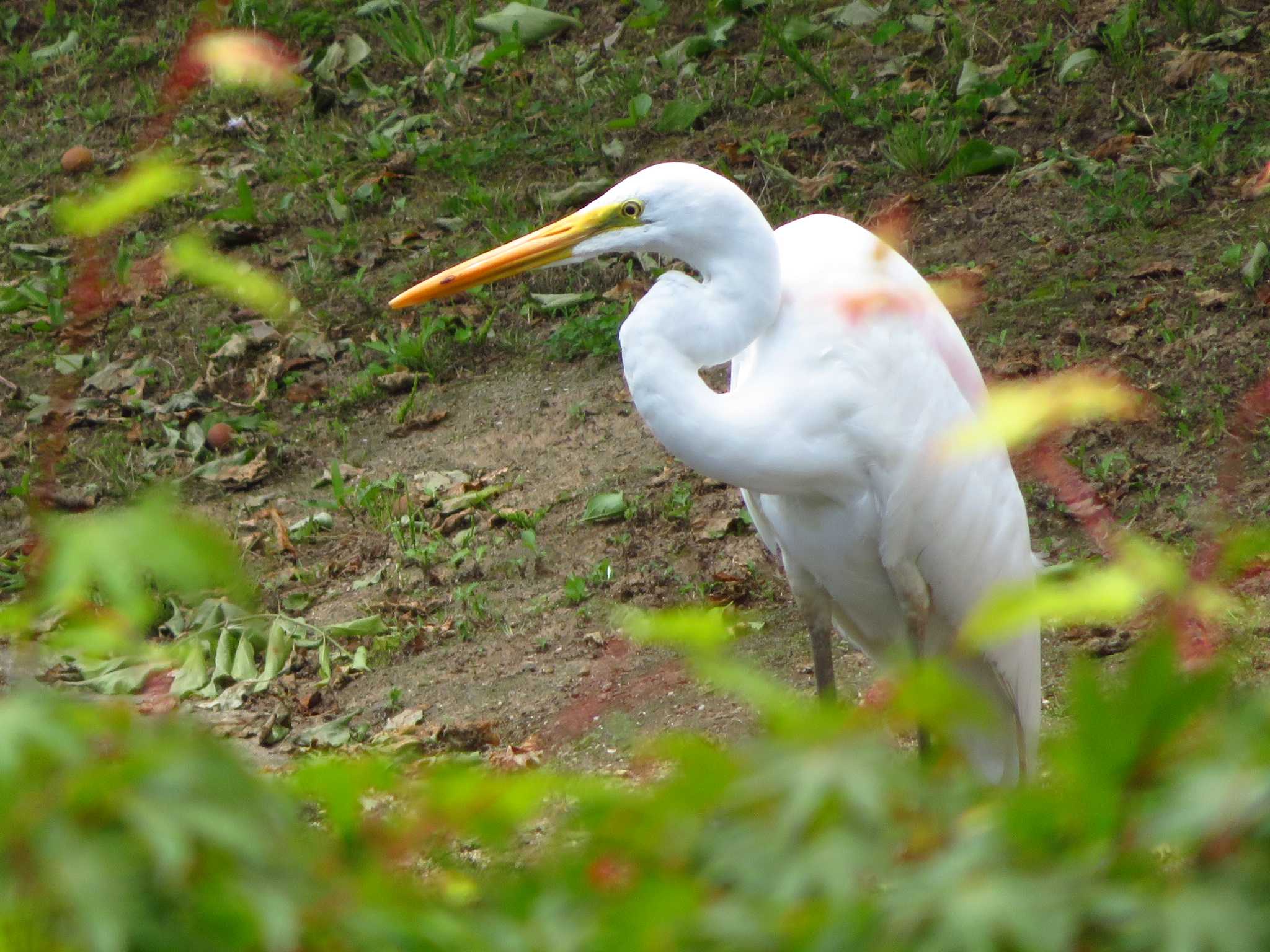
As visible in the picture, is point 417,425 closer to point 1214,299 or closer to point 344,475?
point 344,475

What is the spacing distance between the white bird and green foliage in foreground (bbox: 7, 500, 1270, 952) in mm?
1812

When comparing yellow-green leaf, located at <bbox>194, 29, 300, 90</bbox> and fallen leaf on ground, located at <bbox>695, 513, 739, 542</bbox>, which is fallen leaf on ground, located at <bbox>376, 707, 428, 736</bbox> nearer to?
fallen leaf on ground, located at <bbox>695, 513, 739, 542</bbox>

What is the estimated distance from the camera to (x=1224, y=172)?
5.17 metres

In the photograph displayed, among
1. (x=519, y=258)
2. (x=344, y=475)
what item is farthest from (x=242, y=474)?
(x=519, y=258)

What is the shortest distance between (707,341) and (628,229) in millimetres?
289

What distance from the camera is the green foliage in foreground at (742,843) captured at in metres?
0.67

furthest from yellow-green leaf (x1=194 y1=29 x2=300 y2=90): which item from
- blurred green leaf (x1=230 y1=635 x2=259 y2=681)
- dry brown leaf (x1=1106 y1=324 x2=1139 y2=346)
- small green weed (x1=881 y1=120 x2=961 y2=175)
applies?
small green weed (x1=881 y1=120 x2=961 y2=175)

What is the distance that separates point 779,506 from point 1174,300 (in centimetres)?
212

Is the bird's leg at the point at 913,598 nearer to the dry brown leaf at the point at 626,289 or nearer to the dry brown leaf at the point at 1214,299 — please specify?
the dry brown leaf at the point at 1214,299

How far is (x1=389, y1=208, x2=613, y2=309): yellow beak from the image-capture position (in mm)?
2941

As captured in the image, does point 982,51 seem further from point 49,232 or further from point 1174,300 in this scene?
point 49,232

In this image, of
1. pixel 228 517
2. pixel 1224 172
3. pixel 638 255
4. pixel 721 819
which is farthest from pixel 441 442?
pixel 721 819

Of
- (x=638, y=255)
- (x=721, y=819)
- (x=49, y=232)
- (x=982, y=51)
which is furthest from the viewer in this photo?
(x=49, y=232)

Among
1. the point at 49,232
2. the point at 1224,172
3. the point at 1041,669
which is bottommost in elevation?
the point at 49,232
